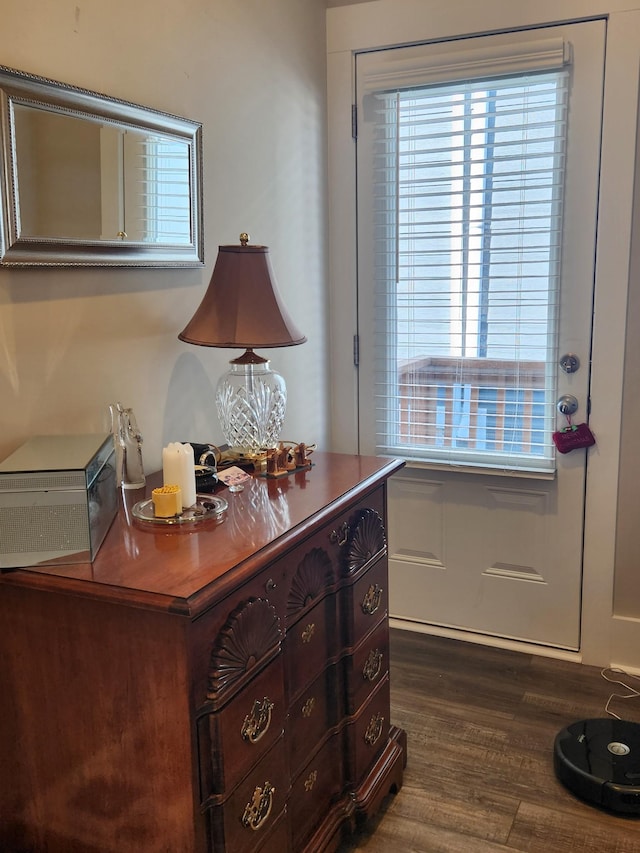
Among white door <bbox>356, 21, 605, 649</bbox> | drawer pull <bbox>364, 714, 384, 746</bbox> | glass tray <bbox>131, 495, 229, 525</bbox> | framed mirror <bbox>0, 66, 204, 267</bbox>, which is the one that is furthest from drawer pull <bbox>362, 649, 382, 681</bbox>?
framed mirror <bbox>0, 66, 204, 267</bbox>

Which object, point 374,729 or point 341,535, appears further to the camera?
point 374,729

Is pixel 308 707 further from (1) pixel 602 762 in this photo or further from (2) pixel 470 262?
(2) pixel 470 262

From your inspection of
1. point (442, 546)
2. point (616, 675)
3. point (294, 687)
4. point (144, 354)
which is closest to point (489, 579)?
point (442, 546)

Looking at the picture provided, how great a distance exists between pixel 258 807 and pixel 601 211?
6.54 ft

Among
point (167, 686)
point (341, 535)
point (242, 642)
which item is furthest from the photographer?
point (341, 535)

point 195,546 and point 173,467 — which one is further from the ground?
point 173,467

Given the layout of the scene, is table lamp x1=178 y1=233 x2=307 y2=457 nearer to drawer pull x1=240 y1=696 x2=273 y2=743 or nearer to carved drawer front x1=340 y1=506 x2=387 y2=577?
carved drawer front x1=340 y1=506 x2=387 y2=577

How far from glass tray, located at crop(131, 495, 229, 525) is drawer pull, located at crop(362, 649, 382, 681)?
1.99 ft

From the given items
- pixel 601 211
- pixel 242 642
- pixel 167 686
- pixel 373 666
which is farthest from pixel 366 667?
pixel 601 211

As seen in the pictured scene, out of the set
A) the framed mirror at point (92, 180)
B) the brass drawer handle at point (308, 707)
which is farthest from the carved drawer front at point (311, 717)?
the framed mirror at point (92, 180)

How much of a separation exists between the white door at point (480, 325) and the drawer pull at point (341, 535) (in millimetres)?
1097

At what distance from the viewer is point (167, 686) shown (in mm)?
1208

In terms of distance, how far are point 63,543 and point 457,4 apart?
2.20 meters

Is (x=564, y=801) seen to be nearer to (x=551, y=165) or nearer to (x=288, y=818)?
(x=288, y=818)
